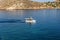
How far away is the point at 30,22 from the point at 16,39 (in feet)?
98.9

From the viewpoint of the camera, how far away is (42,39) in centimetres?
4728

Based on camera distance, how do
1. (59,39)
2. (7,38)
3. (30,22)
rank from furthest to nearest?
1. (30,22)
2. (7,38)
3. (59,39)

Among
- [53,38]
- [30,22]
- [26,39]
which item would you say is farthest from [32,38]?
[30,22]

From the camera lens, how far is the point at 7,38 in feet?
163

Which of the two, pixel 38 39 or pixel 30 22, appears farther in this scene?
pixel 30 22

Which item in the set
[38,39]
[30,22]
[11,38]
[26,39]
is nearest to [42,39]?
[38,39]

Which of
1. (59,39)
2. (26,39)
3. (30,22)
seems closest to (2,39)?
(26,39)

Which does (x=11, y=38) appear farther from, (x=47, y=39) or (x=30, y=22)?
(x=30, y=22)

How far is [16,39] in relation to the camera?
157ft

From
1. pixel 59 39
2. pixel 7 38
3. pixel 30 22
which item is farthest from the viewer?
pixel 30 22

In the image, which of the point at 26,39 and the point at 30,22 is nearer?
the point at 26,39

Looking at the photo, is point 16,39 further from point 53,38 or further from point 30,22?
point 30,22

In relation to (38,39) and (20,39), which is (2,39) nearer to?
(20,39)

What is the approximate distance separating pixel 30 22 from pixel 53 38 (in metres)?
30.1
